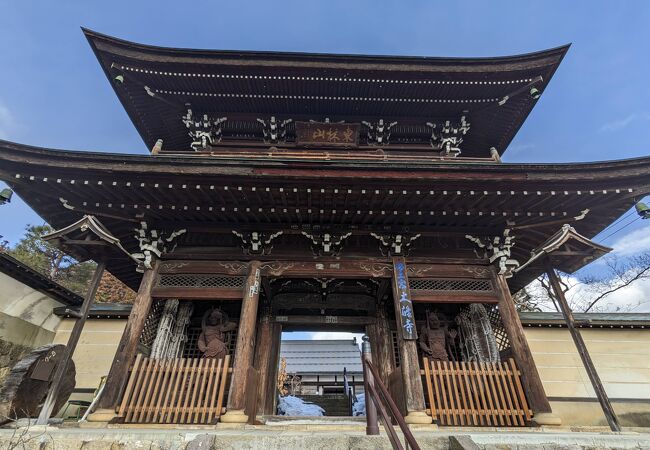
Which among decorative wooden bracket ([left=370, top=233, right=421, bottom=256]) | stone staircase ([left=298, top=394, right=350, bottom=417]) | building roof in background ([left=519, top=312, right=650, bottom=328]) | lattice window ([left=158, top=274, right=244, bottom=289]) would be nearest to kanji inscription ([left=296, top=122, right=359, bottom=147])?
decorative wooden bracket ([left=370, top=233, right=421, bottom=256])

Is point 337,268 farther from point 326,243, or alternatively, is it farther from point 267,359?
point 267,359

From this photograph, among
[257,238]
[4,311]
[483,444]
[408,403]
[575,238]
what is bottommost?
[483,444]

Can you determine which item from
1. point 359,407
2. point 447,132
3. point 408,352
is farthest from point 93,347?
point 447,132

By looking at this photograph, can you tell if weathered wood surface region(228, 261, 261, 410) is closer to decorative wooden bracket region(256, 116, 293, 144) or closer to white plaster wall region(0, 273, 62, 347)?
decorative wooden bracket region(256, 116, 293, 144)

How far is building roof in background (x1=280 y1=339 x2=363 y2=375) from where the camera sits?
66.1 feet

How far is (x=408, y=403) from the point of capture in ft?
18.2

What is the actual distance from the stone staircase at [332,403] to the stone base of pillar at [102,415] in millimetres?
8026

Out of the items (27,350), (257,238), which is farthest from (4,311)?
(257,238)

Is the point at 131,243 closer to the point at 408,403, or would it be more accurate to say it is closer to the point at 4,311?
the point at 4,311

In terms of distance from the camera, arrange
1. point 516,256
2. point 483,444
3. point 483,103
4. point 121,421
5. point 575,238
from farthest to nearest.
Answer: point 483,103 → point 516,256 → point 575,238 → point 121,421 → point 483,444

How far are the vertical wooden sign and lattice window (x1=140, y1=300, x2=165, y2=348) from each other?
203 inches

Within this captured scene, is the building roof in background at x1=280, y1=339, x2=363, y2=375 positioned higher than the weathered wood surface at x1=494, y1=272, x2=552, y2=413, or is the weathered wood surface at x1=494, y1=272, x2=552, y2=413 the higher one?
the building roof in background at x1=280, y1=339, x2=363, y2=375

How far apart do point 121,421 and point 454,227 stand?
717 centimetres

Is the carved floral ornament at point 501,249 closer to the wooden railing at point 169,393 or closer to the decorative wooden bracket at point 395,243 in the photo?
the decorative wooden bracket at point 395,243
